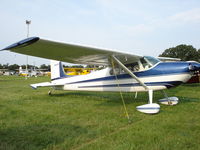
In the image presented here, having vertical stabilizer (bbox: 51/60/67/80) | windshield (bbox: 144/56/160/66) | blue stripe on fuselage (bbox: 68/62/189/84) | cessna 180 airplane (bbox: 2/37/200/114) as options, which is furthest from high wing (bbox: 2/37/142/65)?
vertical stabilizer (bbox: 51/60/67/80)

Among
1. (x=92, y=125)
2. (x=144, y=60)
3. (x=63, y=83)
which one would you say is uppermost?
(x=144, y=60)

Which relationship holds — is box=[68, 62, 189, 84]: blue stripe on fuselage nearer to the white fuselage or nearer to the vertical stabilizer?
the white fuselage

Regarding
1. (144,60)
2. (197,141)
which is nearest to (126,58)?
(144,60)

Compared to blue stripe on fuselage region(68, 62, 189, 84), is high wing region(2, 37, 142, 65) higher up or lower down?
higher up

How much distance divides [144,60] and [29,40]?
14.3ft

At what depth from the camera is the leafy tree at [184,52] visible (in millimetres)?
54406

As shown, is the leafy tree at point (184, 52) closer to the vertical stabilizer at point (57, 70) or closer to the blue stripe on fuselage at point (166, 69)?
the vertical stabilizer at point (57, 70)

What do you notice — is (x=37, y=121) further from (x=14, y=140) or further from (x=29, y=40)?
(x=29, y=40)

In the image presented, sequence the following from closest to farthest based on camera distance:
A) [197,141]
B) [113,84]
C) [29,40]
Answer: [197,141], [29,40], [113,84]

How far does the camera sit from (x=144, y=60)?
6539 mm

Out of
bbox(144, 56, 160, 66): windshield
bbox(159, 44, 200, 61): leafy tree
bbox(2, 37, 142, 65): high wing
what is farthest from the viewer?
bbox(159, 44, 200, 61): leafy tree

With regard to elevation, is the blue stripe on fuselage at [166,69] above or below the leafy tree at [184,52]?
below

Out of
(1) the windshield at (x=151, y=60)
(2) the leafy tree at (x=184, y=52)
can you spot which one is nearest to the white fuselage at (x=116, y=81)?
(1) the windshield at (x=151, y=60)

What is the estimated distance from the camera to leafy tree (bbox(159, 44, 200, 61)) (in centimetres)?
5441
